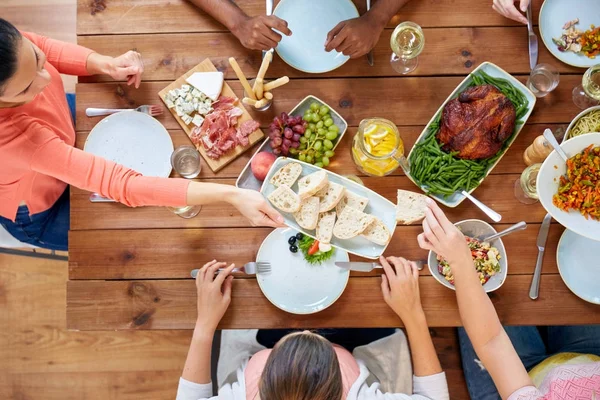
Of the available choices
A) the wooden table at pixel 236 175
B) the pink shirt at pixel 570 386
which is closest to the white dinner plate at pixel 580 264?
the wooden table at pixel 236 175

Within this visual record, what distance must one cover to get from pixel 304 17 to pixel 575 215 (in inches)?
47.6

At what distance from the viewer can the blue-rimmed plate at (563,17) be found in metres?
1.79

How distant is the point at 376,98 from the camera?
182cm

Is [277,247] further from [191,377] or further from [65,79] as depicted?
[65,79]

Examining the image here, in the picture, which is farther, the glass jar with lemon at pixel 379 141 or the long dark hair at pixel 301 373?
the glass jar with lemon at pixel 379 141

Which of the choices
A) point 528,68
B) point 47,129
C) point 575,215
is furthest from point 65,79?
point 575,215

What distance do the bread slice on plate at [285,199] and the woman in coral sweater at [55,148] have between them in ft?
0.11

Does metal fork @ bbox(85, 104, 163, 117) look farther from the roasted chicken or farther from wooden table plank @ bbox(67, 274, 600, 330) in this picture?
the roasted chicken

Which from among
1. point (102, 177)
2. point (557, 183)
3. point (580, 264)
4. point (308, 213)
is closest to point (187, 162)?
point (102, 177)

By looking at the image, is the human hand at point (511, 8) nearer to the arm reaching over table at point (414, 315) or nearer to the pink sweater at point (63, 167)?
the arm reaching over table at point (414, 315)

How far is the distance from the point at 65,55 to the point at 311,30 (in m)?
0.96

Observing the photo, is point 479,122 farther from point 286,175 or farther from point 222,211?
point 222,211

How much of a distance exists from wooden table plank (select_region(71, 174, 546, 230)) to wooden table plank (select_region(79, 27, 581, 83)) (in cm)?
44

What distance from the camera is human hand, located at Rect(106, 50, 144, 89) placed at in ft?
5.85
